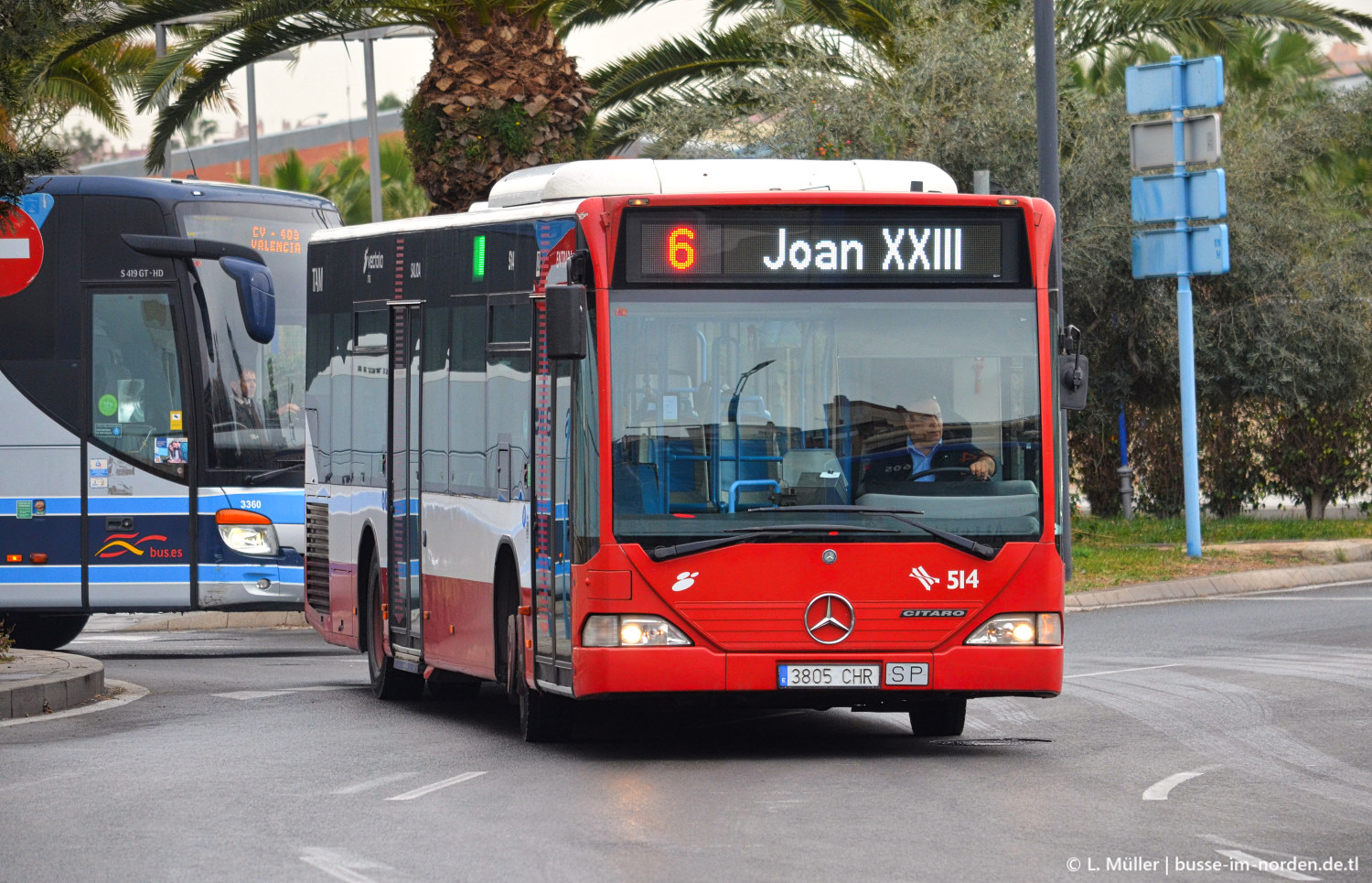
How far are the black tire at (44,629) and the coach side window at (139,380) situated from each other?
194 cm

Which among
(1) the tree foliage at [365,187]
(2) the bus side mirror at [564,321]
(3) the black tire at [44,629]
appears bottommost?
(3) the black tire at [44,629]

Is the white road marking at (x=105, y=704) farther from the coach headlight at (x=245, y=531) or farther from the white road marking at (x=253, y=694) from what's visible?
Result: the coach headlight at (x=245, y=531)

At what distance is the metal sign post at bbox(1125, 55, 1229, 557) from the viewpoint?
2461 centimetres

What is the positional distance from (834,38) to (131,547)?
1187 cm

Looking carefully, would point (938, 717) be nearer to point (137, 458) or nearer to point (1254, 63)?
point (137, 458)

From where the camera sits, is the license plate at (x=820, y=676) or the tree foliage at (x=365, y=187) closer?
the license plate at (x=820, y=676)

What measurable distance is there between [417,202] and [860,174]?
5145 cm

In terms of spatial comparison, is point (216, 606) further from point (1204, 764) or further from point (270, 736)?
point (1204, 764)

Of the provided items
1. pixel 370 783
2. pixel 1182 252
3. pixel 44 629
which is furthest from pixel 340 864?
pixel 1182 252

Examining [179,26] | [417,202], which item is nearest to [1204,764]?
[179,26]

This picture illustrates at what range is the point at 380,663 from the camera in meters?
15.0

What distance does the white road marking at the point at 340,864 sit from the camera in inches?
312

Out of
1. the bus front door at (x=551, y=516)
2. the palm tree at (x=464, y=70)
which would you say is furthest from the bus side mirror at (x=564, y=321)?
the palm tree at (x=464, y=70)

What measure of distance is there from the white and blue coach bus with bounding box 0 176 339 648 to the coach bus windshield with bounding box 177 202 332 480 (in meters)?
0.02
